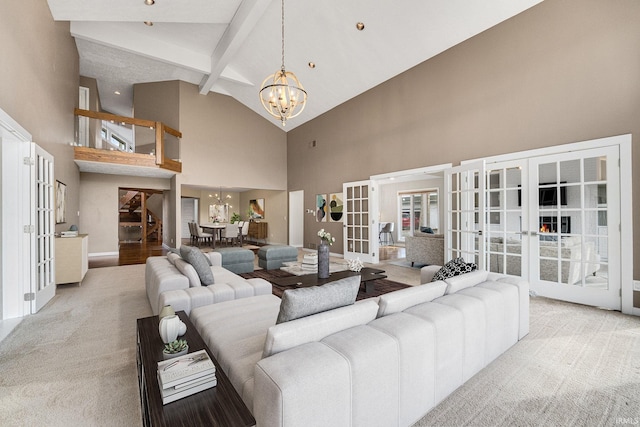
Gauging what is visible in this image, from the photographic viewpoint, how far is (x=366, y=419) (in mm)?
1292

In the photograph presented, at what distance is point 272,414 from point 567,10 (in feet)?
18.3

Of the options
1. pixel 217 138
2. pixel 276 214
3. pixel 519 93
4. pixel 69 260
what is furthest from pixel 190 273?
pixel 276 214

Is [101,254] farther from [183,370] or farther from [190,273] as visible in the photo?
[183,370]

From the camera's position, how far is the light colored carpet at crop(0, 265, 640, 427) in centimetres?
166

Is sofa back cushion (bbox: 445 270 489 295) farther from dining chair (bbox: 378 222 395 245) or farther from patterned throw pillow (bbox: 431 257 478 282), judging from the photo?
dining chair (bbox: 378 222 395 245)

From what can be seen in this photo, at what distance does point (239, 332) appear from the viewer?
185 cm

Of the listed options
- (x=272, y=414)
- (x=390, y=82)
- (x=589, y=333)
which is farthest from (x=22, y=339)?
(x=390, y=82)

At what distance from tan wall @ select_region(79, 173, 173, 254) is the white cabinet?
395 centimetres

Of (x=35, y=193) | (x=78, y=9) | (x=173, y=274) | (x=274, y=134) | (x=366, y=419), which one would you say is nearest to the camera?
(x=366, y=419)

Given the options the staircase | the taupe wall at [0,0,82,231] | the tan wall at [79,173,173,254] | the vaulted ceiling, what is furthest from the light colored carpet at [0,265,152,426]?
the staircase

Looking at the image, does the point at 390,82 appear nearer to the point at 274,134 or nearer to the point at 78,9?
the point at 274,134

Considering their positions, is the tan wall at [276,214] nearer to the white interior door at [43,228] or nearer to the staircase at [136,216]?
the staircase at [136,216]

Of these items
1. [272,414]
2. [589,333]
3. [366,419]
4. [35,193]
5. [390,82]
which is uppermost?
[390,82]

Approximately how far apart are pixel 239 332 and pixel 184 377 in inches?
25.1
